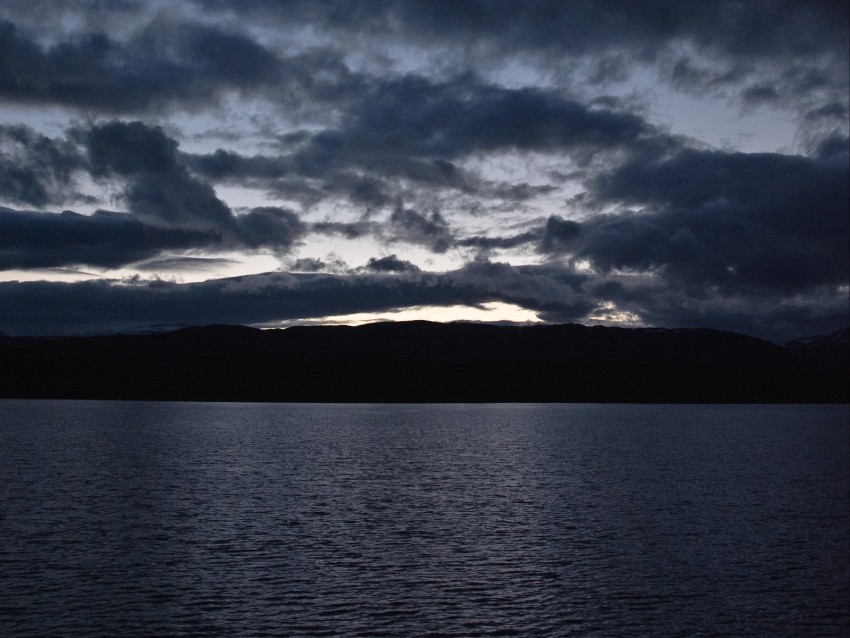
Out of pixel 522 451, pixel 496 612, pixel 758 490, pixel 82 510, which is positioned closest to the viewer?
pixel 496 612

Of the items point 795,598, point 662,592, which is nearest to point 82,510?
point 662,592

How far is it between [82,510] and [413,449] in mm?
65574

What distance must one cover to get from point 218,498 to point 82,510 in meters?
10.9

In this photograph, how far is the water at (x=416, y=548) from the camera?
110 feet

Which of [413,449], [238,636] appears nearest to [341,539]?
[238,636]

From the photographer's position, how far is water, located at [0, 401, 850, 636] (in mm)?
33531

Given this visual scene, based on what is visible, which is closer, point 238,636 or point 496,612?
point 238,636

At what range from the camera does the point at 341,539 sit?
4841 cm

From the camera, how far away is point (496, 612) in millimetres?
34312

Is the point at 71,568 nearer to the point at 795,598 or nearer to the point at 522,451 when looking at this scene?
the point at 795,598

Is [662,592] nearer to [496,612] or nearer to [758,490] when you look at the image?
[496,612]

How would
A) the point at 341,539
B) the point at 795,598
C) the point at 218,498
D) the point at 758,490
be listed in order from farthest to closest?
the point at 758,490 → the point at 218,498 → the point at 341,539 → the point at 795,598

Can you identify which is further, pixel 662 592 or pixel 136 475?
pixel 136 475

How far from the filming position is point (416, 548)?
46.4 m
